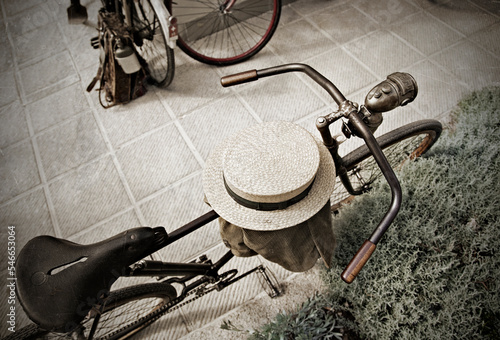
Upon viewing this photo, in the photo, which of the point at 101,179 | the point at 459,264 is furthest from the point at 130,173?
the point at 459,264

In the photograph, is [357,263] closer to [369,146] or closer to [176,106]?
[369,146]

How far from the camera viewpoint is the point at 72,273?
44.8 inches

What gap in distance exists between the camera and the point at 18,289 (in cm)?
109

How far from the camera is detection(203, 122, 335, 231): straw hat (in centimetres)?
107

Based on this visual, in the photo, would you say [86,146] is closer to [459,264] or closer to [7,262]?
[7,262]

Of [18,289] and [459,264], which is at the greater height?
[18,289]

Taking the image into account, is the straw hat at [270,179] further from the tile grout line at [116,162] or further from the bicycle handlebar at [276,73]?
the tile grout line at [116,162]

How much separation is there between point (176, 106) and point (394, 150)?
1701 mm

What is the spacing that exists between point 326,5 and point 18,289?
3.43 metres

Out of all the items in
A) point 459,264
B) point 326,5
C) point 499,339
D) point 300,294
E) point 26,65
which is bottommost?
point 300,294

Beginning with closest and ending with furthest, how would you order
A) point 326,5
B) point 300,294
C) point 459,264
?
point 459,264 < point 300,294 < point 326,5

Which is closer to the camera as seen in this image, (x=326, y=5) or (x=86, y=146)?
(x=86, y=146)

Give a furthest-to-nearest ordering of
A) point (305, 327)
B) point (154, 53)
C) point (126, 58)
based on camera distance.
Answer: point (154, 53) → point (126, 58) → point (305, 327)

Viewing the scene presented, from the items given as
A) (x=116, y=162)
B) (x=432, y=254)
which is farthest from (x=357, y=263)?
(x=116, y=162)
